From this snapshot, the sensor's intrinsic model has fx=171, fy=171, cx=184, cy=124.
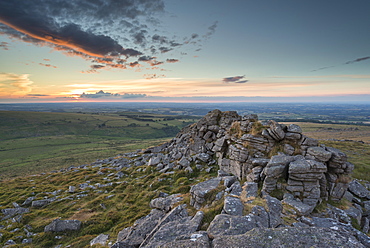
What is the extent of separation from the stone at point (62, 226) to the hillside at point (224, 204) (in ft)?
0.35

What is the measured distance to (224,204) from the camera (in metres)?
13.5

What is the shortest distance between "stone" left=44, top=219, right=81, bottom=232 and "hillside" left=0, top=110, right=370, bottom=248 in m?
0.11

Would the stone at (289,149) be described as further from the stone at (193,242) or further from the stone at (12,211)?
the stone at (12,211)

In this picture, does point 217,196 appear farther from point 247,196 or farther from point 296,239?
point 296,239

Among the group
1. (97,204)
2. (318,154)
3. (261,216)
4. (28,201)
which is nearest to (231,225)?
(261,216)

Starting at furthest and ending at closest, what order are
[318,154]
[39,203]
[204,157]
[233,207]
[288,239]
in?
1. [204,157]
2. [39,203]
3. [318,154]
4. [233,207]
5. [288,239]

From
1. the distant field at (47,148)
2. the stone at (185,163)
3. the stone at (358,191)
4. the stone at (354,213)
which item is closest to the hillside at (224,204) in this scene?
the stone at (358,191)

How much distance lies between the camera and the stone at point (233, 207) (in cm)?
1261

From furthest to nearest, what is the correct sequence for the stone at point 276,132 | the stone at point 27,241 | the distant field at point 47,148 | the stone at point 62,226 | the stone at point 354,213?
the distant field at point 47,148
the stone at point 276,132
the stone at point 62,226
the stone at point 27,241
the stone at point 354,213

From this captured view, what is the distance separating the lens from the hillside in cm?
1056

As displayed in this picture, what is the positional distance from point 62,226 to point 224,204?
65.5 ft

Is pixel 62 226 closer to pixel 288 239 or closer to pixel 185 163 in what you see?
pixel 185 163

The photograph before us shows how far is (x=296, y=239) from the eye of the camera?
357 inches

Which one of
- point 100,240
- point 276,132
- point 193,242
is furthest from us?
point 276,132
